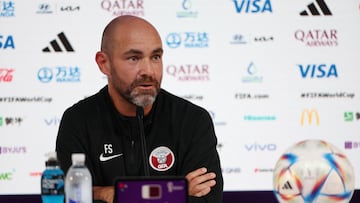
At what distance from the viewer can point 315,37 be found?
443 centimetres

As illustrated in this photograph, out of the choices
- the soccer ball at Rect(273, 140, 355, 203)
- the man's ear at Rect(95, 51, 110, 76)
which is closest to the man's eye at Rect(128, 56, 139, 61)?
the man's ear at Rect(95, 51, 110, 76)

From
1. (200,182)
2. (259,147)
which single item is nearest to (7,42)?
(259,147)

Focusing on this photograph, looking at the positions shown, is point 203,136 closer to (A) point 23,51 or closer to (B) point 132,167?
(B) point 132,167

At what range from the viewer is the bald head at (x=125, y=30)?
2336 mm

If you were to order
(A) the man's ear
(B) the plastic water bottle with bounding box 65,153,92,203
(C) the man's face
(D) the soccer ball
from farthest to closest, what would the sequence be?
(A) the man's ear, (C) the man's face, (B) the plastic water bottle with bounding box 65,153,92,203, (D) the soccer ball

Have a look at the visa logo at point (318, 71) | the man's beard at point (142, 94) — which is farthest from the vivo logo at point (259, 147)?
the man's beard at point (142, 94)

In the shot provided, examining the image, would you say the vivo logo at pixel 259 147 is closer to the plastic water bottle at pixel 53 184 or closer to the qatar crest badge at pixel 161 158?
the qatar crest badge at pixel 161 158

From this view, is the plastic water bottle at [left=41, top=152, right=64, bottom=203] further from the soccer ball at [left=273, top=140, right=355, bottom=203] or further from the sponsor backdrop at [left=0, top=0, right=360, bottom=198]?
the sponsor backdrop at [left=0, top=0, right=360, bottom=198]

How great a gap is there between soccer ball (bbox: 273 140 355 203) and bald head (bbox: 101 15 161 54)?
0.76 metres

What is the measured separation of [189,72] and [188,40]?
21 centimetres

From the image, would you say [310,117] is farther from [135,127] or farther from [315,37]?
[135,127]

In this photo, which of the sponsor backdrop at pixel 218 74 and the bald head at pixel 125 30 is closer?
the bald head at pixel 125 30

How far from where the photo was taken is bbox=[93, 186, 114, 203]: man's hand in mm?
2201

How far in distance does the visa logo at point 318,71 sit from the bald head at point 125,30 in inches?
88.0
